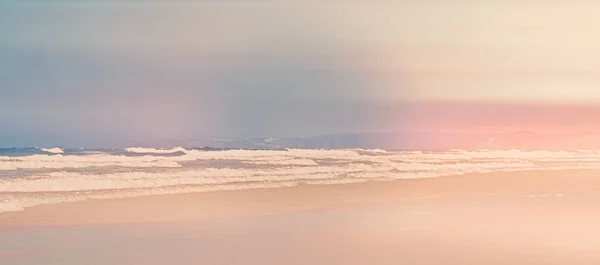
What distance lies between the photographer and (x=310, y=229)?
14539mm

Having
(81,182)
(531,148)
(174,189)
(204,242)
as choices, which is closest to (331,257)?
(204,242)

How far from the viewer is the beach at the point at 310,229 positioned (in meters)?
11.4

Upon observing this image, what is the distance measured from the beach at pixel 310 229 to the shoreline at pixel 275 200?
0.11 ft

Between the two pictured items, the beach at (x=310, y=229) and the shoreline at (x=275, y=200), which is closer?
the beach at (x=310, y=229)

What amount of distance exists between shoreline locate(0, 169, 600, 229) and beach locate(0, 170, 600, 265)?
3 centimetres

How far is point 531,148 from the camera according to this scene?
89062 millimetres

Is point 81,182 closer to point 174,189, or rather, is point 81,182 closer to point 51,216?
point 174,189

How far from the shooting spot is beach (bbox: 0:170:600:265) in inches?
450

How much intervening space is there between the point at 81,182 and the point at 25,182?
1.54 metres

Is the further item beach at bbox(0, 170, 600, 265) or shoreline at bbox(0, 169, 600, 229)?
shoreline at bbox(0, 169, 600, 229)

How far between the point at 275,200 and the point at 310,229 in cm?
565

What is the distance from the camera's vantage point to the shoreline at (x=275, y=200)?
1583cm

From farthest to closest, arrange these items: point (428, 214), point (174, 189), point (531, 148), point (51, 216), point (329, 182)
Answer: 1. point (531, 148)
2. point (329, 182)
3. point (174, 189)
4. point (428, 214)
5. point (51, 216)

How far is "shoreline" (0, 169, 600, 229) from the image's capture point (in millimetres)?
15828
